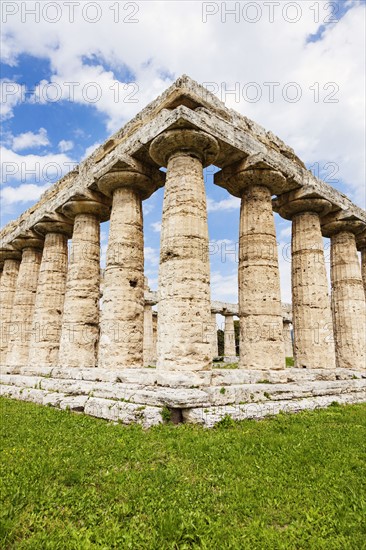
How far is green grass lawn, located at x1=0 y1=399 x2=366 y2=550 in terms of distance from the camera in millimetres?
3414

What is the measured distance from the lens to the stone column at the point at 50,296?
1446 centimetres

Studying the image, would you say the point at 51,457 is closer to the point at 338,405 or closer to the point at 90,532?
the point at 90,532

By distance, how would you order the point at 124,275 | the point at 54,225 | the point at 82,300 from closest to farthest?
the point at 124,275 < the point at 82,300 < the point at 54,225

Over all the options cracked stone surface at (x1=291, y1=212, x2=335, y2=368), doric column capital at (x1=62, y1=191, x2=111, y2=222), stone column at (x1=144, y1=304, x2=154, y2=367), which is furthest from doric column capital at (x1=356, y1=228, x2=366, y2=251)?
stone column at (x1=144, y1=304, x2=154, y2=367)

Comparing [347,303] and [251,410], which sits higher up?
[347,303]

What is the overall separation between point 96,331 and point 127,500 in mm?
9602

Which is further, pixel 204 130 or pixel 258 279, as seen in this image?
pixel 258 279

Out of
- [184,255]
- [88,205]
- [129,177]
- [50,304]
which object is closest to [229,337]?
[50,304]

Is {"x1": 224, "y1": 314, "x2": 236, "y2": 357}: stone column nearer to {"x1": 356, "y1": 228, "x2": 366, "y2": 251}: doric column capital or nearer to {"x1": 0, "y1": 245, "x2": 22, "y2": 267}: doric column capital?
{"x1": 356, "y1": 228, "x2": 366, "y2": 251}: doric column capital

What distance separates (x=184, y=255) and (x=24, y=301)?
1128 cm

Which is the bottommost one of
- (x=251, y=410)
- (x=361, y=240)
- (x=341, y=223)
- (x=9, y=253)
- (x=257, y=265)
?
(x=251, y=410)

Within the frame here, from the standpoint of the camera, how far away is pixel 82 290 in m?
13.1

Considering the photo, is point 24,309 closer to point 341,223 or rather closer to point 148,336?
point 148,336

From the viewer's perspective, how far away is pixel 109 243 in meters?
11.7
